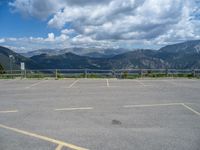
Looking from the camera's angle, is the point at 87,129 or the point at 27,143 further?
the point at 87,129

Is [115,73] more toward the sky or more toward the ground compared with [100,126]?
more toward the sky

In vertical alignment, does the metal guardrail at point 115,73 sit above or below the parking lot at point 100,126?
above

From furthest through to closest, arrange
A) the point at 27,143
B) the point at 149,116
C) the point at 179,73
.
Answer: the point at 179,73 < the point at 149,116 < the point at 27,143

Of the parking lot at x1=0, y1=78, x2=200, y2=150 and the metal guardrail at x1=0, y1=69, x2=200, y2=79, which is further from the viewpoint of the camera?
the metal guardrail at x1=0, y1=69, x2=200, y2=79

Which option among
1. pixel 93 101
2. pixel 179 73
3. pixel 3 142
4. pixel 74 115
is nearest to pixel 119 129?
pixel 74 115

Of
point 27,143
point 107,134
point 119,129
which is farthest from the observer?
point 119,129

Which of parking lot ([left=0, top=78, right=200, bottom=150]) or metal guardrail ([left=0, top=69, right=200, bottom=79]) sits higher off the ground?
metal guardrail ([left=0, top=69, right=200, bottom=79])

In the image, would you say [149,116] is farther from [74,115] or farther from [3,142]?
[3,142]

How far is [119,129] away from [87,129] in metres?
0.85

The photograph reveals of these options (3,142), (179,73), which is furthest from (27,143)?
(179,73)

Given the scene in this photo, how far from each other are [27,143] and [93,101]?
6041 mm

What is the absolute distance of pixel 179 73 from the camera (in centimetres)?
2916

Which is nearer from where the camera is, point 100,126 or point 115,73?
point 100,126

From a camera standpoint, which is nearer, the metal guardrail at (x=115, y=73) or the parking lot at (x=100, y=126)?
the parking lot at (x=100, y=126)
